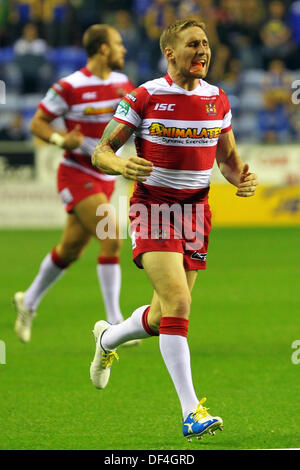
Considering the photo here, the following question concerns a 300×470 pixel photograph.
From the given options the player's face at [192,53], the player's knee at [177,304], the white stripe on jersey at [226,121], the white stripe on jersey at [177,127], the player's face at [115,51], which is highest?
the player's face at [115,51]

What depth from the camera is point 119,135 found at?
539 centimetres

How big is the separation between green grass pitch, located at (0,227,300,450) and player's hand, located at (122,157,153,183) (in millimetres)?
1379

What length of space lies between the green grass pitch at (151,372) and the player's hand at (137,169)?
138cm

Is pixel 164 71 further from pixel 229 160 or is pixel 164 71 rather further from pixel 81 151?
pixel 229 160

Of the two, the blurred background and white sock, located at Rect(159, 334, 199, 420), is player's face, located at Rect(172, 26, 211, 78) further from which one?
the blurred background

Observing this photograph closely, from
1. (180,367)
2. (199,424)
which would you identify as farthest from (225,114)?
(199,424)

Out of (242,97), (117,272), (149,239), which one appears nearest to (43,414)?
(149,239)

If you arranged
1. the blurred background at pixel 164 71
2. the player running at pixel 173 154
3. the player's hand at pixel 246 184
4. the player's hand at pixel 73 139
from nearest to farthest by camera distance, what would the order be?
1. the player running at pixel 173 154
2. the player's hand at pixel 246 184
3. the player's hand at pixel 73 139
4. the blurred background at pixel 164 71

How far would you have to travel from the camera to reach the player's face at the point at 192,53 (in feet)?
17.7

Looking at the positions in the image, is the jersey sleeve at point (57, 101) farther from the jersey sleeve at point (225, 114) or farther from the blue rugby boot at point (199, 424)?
the blue rugby boot at point (199, 424)

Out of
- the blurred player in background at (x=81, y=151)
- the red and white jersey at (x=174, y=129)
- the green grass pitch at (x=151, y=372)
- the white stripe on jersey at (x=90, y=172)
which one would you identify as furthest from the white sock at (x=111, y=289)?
the red and white jersey at (x=174, y=129)

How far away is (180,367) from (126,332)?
2.59ft

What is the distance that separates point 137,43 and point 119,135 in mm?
15787

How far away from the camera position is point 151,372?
6961 mm
